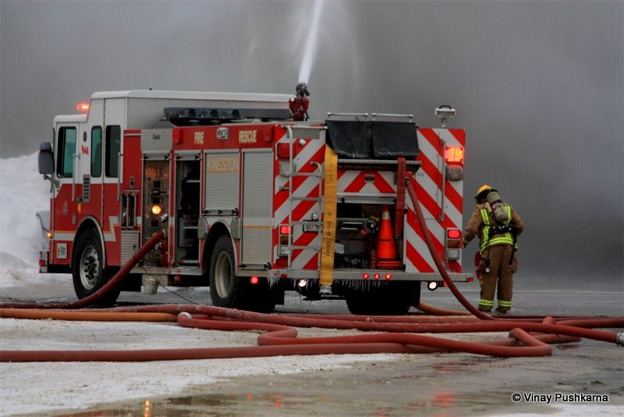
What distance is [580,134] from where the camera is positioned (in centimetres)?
2633

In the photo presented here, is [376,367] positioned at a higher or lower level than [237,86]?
lower

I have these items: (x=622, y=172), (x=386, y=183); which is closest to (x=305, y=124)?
(x=386, y=183)

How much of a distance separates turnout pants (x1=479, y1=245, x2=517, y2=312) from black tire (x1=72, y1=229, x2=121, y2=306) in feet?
15.0

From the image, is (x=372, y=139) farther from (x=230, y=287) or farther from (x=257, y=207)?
(x=230, y=287)

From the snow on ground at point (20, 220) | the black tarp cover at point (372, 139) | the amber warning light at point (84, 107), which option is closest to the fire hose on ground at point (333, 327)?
the black tarp cover at point (372, 139)

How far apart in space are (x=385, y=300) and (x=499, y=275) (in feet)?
4.21

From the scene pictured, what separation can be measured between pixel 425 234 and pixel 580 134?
1257 centimetres

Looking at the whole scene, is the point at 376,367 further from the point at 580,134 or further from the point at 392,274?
the point at 580,134

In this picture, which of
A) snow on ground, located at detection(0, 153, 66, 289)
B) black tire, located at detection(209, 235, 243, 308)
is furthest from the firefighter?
snow on ground, located at detection(0, 153, 66, 289)

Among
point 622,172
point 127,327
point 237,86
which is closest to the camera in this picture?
point 127,327

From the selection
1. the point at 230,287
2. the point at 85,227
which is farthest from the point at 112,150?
the point at 230,287

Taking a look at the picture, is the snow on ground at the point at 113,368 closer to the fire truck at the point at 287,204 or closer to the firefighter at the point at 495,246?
the fire truck at the point at 287,204

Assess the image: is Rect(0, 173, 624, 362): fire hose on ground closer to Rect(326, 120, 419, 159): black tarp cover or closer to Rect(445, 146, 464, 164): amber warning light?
Rect(326, 120, 419, 159): black tarp cover

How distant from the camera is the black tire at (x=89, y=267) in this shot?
57.6ft
